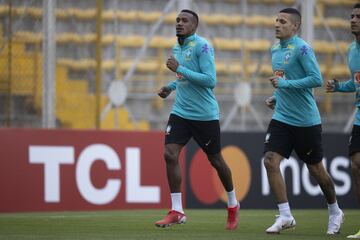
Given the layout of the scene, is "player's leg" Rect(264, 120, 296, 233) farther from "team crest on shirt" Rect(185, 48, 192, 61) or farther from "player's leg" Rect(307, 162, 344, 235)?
"team crest on shirt" Rect(185, 48, 192, 61)

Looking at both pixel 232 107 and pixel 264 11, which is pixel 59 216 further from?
pixel 264 11

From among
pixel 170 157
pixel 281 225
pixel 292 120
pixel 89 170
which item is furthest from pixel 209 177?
pixel 281 225

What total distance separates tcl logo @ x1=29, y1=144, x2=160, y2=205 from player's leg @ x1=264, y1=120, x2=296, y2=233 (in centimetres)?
543

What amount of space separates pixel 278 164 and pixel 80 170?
5.67 meters

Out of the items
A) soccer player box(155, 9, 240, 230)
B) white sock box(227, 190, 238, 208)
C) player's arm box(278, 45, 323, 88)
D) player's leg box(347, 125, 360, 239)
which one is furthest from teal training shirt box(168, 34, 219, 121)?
player's leg box(347, 125, 360, 239)

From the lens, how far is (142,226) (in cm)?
1202

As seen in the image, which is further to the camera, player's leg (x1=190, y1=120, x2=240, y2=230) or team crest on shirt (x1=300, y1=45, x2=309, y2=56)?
player's leg (x1=190, y1=120, x2=240, y2=230)

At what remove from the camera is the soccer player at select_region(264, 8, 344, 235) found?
11.1 meters

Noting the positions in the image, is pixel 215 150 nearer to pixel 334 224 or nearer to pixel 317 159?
pixel 317 159

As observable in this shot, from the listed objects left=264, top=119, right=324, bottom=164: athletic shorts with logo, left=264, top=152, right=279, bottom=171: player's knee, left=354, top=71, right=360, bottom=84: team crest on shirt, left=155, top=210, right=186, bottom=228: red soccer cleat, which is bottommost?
left=155, top=210, right=186, bottom=228: red soccer cleat

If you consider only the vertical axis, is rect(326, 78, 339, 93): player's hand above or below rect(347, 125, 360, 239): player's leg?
above

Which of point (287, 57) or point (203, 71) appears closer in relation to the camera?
point (287, 57)

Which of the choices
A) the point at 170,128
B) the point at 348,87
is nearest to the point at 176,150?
the point at 170,128

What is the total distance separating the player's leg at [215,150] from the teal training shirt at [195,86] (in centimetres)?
9
